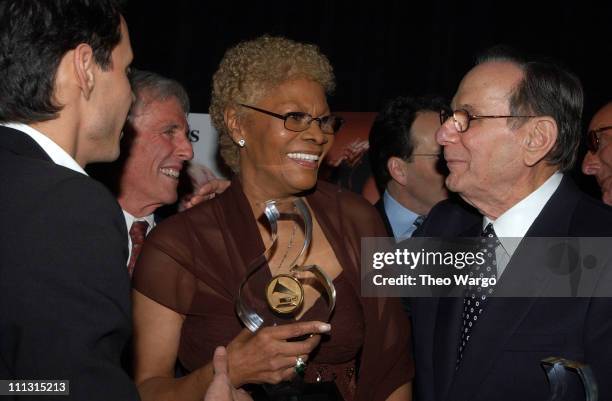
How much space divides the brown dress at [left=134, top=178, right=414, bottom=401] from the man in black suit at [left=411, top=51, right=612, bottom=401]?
0.43ft

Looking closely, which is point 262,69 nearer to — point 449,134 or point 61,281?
point 449,134

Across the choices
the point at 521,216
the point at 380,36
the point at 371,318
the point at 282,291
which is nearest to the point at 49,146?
the point at 282,291

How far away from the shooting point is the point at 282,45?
265cm

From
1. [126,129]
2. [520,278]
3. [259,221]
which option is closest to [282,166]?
[259,221]

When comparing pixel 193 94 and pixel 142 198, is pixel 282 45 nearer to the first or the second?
pixel 142 198

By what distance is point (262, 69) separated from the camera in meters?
2.60

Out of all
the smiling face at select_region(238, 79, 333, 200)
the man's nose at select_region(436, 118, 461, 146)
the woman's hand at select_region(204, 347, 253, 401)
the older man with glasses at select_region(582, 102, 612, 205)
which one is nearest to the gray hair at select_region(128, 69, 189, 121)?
the smiling face at select_region(238, 79, 333, 200)

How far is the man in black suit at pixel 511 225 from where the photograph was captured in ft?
6.90

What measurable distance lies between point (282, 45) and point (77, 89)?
116cm

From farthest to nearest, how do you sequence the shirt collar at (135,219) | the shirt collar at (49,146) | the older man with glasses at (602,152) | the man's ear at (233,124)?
the older man with glasses at (602,152) < the shirt collar at (135,219) < the man's ear at (233,124) < the shirt collar at (49,146)

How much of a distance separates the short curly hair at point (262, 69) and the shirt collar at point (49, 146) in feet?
3.68

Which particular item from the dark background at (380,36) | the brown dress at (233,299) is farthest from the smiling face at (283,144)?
the dark background at (380,36)

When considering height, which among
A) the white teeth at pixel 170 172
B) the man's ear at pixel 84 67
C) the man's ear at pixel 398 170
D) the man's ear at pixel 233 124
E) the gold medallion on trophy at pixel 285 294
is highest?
the man's ear at pixel 84 67

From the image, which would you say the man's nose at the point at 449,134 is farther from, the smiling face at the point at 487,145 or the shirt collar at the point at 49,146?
the shirt collar at the point at 49,146
